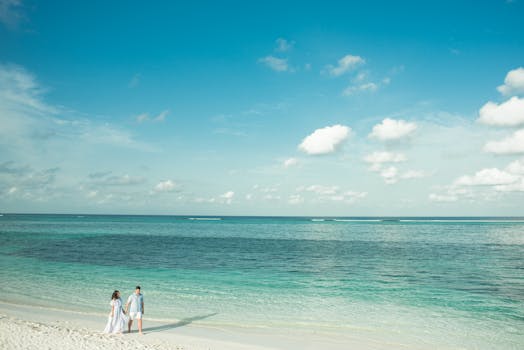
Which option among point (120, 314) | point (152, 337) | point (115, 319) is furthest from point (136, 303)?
point (152, 337)

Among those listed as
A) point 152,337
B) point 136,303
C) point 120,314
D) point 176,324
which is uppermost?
point 136,303

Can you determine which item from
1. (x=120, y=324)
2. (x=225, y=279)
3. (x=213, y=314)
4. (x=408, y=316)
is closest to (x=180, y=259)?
(x=225, y=279)

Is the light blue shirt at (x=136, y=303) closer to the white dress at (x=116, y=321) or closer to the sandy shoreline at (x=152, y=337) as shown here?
the white dress at (x=116, y=321)

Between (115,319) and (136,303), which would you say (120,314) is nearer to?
(115,319)

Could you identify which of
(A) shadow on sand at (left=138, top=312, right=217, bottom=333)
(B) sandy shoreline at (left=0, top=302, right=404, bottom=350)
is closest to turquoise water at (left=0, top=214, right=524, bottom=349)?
(A) shadow on sand at (left=138, top=312, right=217, bottom=333)

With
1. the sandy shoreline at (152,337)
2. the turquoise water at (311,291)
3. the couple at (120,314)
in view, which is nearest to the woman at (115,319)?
the couple at (120,314)

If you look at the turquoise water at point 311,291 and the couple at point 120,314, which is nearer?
the couple at point 120,314

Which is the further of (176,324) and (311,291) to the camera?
(311,291)

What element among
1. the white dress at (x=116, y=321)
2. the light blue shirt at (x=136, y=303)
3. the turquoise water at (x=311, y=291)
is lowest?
the turquoise water at (x=311, y=291)

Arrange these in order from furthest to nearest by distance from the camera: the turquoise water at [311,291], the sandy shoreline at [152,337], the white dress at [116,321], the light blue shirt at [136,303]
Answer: the turquoise water at [311,291] → the light blue shirt at [136,303] → the white dress at [116,321] → the sandy shoreline at [152,337]

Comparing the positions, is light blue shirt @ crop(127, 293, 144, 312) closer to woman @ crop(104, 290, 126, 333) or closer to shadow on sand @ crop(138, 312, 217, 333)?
woman @ crop(104, 290, 126, 333)

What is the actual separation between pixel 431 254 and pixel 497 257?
7.25m

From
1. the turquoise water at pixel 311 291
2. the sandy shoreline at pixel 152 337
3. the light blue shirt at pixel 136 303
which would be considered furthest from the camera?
the turquoise water at pixel 311 291

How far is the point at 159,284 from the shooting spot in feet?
86.5
